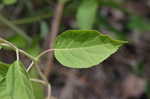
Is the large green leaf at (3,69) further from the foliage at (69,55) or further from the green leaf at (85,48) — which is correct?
the green leaf at (85,48)

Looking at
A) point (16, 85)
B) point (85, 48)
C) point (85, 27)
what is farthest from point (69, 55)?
point (85, 27)

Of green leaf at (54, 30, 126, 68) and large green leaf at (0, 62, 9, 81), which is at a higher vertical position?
green leaf at (54, 30, 126, 68)

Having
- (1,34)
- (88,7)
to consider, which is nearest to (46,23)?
(1,34)

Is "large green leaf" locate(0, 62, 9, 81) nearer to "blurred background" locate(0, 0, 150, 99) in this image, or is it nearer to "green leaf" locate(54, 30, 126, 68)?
"green leaf" locate(54, 30, 126, 68)

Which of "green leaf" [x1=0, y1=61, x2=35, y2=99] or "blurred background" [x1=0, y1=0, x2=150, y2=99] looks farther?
"blurred background" [x1=0, y1=0, x2=150, y2=99]

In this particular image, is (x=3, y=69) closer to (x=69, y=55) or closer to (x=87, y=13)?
(x=69, y=55)

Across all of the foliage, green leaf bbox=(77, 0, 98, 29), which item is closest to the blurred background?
green leaf bbox=(77, 0, 98, 29)
